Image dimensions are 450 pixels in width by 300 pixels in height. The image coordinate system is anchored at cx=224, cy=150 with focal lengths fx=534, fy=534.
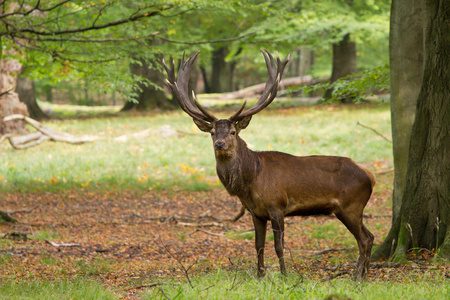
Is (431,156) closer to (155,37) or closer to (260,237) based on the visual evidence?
(260,237)

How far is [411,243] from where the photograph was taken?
6.31 m

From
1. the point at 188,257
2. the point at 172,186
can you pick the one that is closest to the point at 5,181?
the point at 172,186

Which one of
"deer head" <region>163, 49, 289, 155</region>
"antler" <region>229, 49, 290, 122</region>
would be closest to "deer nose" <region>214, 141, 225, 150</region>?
"deer head" <region>163, 49, 289, 155</region>

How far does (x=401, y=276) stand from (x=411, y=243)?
0.89 meters

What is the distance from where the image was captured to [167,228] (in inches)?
377

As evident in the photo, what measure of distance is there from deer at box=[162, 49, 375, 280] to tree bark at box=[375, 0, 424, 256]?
1206 mm

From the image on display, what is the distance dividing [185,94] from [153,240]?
2.85 m

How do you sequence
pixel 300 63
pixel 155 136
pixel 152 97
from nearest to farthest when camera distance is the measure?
pixel 155 136
pixel 152 97
pixel 300 63

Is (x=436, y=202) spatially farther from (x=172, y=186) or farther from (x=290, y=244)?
(x=172, y=186)

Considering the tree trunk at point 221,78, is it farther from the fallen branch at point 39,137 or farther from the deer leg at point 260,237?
the deer leg at point 260,237

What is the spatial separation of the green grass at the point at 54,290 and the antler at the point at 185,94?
221 cm

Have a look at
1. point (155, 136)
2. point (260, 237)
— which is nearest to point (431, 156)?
point (260, 237)

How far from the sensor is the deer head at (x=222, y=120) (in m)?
5.95

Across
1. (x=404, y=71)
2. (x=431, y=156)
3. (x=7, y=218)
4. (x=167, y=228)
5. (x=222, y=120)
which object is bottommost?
(x=167, y=228)
